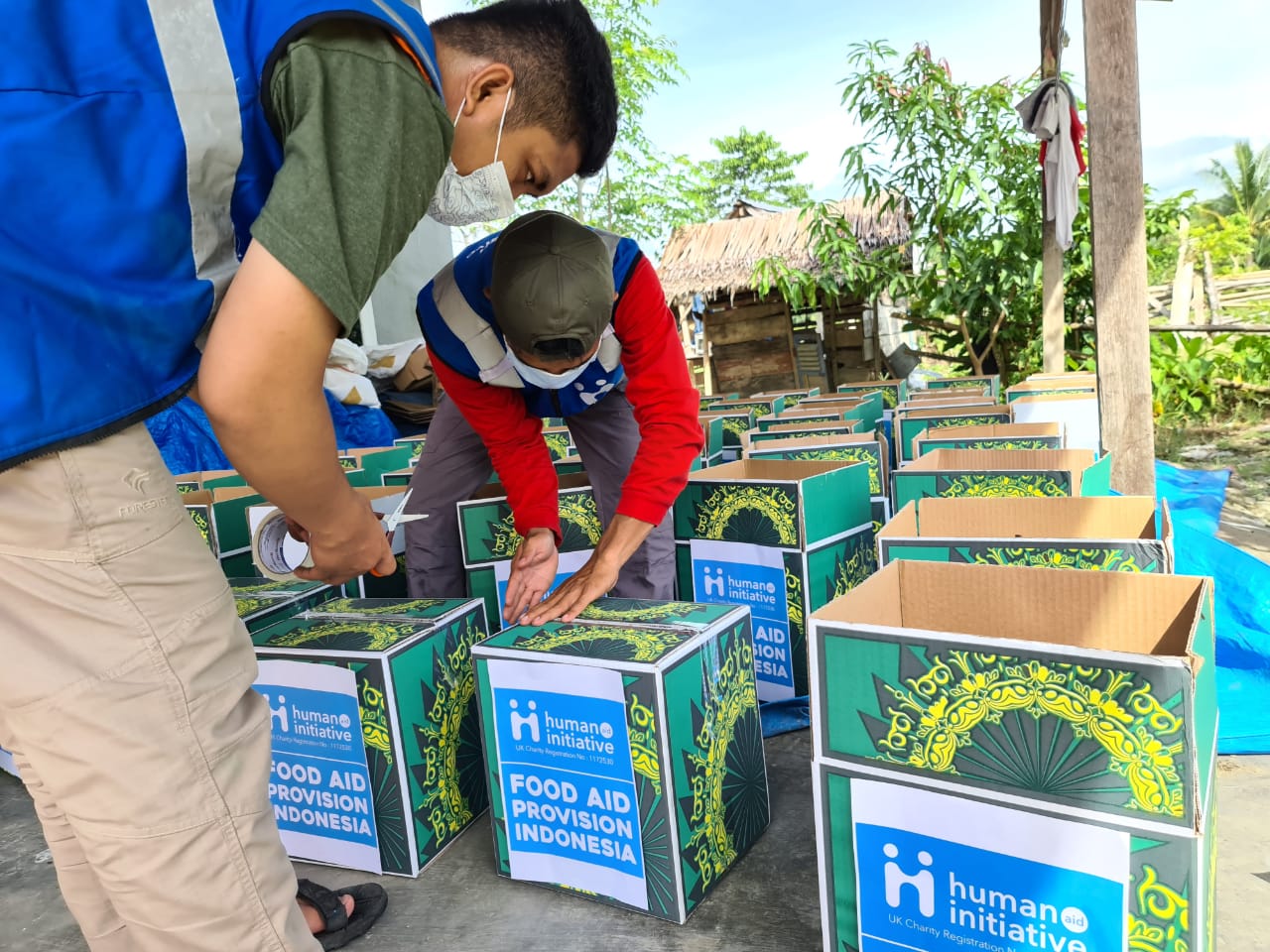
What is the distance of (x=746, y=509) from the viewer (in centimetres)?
207

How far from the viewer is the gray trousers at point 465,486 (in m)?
2.13

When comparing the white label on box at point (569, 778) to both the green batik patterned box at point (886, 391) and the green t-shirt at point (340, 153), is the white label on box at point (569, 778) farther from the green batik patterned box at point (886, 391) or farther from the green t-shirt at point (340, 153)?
the green batik patterned box at point (886, 391)

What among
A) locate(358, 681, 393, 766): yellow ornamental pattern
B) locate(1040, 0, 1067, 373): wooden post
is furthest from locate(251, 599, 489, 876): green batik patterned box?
locate(1040, 0, 1067, 373): wooden post

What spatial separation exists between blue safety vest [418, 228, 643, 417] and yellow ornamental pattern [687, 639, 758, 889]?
2.51ft

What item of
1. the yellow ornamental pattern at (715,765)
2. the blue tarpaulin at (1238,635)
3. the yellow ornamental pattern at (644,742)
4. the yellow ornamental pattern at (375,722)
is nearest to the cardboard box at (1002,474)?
the blue tarpaulin at (1238,635)

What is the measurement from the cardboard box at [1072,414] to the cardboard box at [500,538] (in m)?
2.08

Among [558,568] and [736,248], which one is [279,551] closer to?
[558,568]

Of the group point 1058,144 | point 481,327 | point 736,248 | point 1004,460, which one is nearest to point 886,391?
point 1058,144

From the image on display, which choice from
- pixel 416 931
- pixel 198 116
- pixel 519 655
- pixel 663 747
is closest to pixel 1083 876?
pixel 663 747

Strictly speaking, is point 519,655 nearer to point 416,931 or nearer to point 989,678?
point 416,931

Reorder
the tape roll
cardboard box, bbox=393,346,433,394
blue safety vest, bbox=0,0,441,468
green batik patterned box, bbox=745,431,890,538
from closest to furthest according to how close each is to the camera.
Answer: blue safety vest, bbox=0,0,441,468, the tape roll, green batik patterned box, bbox=745,431,890,538, cardboard box, bbox=393,346,433,394

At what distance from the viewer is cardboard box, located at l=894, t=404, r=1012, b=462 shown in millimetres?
2980

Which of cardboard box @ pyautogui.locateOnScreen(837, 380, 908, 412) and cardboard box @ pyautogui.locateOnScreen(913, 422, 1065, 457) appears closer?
cardboard box @ pyautogui.locateOnScreen(913, 422, 1065, 457)

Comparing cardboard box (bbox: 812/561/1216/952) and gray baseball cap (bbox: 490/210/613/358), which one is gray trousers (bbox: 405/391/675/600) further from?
cardboard box (bbox: 812/561/1216/952)
